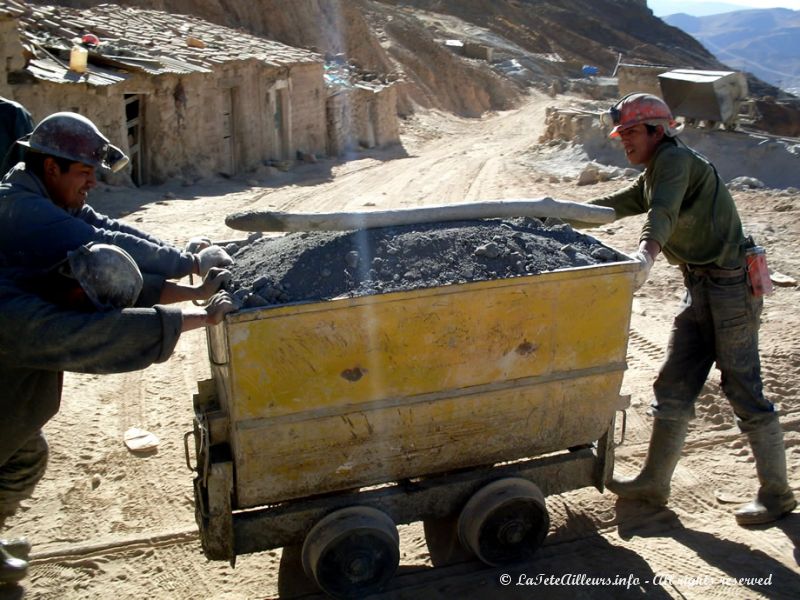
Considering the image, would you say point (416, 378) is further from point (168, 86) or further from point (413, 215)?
point (168, 86)

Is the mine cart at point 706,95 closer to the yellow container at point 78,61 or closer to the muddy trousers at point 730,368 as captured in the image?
the yellow container at point 78,61

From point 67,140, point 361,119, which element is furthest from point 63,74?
point 67,140

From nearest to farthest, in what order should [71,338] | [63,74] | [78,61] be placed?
[71,338], [63,74], [78,61]

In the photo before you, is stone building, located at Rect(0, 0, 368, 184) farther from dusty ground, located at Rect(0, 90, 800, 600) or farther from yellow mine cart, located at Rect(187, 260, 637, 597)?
yellow mine cart, located at Rect(187, 260, 637, 597)

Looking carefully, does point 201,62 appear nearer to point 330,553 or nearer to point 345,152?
point 345,152

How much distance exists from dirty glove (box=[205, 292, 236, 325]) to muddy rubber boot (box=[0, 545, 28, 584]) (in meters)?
1.54

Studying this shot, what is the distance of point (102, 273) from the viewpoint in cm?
287

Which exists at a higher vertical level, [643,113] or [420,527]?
[643,113]

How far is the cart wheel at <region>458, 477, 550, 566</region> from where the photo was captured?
3488mm

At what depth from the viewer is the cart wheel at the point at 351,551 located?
329 cm

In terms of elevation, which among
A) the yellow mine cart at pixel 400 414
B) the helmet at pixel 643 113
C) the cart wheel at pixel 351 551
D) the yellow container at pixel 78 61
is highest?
the helmet at pixel 643 113

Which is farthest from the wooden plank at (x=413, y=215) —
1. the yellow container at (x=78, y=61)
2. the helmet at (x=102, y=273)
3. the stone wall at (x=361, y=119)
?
the stone wall at (x=361, y=119)

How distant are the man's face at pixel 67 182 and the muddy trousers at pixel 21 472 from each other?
3.34 ft

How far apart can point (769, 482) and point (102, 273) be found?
324cm
